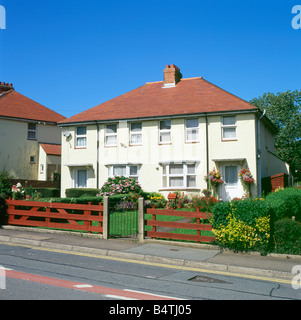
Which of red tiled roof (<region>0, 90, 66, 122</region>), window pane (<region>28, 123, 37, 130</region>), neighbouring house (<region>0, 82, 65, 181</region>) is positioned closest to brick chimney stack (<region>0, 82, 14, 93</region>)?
red tiled roof (<region>0, 90, 66, 122</region>)

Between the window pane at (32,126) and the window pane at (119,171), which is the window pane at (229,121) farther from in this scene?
the window pane at (32,126)

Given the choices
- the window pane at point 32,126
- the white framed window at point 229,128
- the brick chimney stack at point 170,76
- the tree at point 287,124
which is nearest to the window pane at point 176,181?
the white framed window at point 229,128

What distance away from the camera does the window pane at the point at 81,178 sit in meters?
25.7

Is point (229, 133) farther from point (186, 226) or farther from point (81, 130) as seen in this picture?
point (186, 226)

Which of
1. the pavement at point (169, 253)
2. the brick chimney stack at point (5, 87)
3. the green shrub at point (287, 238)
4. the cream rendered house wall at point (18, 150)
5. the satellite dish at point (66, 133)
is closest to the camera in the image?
the pavement at point (169, 253)

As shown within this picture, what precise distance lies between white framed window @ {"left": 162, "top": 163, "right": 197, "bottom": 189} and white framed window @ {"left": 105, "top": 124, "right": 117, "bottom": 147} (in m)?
4.24

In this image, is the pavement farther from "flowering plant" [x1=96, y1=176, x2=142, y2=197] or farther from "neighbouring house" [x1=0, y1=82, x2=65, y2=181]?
"neighbouring house" [x1=0, y1=82, x2=65, y2=181]

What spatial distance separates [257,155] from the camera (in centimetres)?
2150

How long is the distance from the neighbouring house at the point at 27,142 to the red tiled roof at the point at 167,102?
5.51 metres

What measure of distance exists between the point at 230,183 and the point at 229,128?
339cm

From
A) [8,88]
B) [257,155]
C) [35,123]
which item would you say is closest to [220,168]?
[257,155]
